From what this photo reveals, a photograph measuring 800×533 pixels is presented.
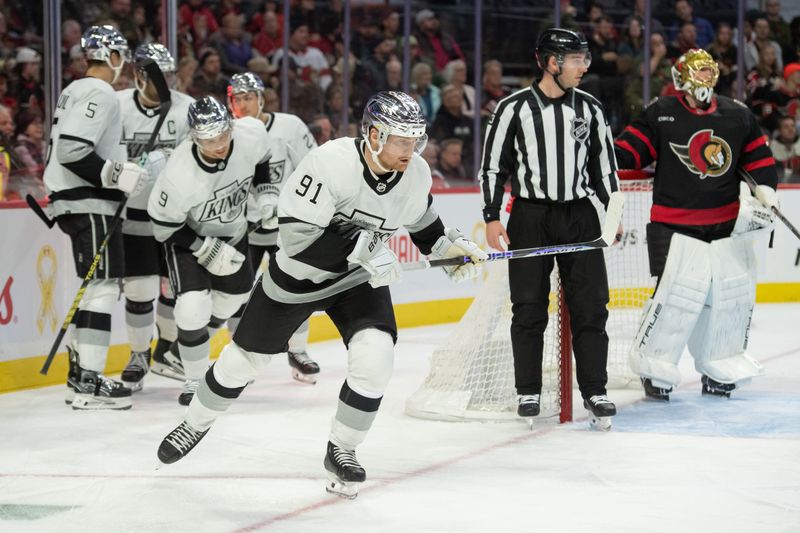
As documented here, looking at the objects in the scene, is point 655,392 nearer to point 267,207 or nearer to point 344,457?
point 267,207

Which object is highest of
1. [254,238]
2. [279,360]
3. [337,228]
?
[337,228]

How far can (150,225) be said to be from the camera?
4.64 metres

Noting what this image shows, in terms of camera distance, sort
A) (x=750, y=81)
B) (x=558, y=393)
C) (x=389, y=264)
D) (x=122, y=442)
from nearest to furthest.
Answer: (x=389, y=264) < (x=122, y=442) < (x=558, y=393) < (x=750, y=81)

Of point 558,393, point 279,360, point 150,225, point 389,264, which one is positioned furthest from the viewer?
point 279,360

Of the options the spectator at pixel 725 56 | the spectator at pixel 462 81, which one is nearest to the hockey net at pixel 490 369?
the spectator at pixel 462 81

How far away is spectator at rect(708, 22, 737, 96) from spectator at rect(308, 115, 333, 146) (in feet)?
9.80

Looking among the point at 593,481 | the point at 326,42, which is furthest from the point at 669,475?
the point at 326,42

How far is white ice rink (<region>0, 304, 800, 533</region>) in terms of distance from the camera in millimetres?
2891

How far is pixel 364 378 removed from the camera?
3008 mm

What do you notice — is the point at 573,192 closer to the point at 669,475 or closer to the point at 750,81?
the point at 669,475

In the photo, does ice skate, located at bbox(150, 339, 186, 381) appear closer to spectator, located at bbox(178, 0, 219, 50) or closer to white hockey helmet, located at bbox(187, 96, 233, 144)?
white hockey helmet, located at bbox(187, 96, 233, 144)

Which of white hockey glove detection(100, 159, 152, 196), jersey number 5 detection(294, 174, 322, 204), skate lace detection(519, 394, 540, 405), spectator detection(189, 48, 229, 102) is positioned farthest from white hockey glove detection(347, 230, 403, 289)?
spectator detection(189, 48, 229, 102)

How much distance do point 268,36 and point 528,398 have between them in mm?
3950

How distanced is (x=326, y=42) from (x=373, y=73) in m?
0.37
